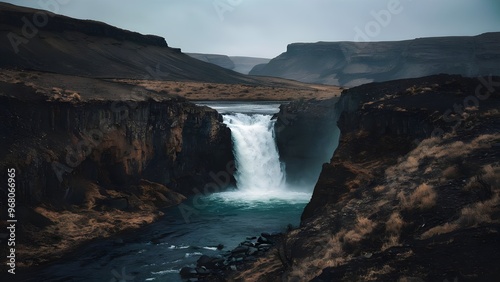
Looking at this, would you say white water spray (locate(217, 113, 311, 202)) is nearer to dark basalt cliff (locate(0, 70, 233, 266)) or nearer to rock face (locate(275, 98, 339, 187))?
rock face (locate(275, 98, 339, 187))

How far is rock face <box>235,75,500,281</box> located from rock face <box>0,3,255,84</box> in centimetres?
6063

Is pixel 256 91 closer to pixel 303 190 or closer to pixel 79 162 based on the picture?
pixel 303 190

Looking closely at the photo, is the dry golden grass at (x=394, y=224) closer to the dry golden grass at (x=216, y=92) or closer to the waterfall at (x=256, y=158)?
the waterfall at (x=256, y=158)

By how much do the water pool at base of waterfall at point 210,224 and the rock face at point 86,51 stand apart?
45.3m

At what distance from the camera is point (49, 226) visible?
23.9 m

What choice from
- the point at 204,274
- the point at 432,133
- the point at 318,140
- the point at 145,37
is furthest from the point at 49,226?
the point at 145,37

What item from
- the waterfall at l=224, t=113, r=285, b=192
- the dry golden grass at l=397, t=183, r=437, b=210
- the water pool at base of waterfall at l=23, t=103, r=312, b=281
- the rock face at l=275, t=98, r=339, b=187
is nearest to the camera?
the dry golden grass at l=397, t=183, r=437, b=210

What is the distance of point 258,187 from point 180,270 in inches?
852

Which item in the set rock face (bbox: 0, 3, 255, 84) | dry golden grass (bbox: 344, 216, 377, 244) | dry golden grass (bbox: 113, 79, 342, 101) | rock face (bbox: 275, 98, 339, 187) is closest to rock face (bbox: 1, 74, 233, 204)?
rock face (bbox: 275, 98, 339, 187)

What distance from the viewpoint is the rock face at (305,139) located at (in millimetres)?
42188

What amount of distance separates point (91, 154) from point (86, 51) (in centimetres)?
7773

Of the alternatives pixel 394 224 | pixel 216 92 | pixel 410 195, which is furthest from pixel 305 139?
pixel 216 92

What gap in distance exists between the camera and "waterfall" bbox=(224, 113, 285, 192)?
1644 inches

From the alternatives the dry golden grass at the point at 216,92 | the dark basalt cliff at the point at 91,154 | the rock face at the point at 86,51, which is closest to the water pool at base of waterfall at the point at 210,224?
the dark basalt cliff at the point at 91,154
